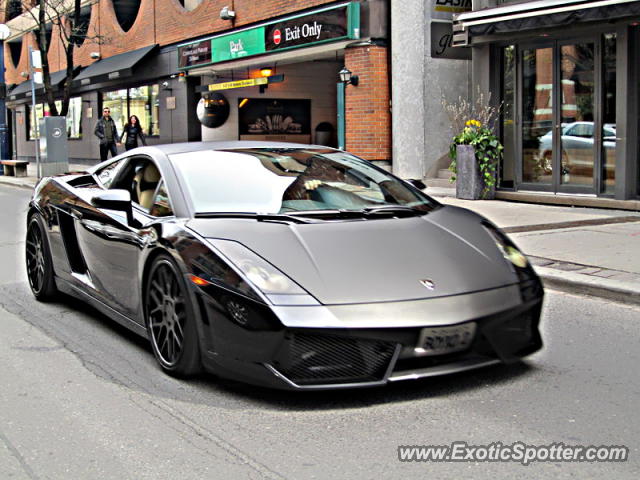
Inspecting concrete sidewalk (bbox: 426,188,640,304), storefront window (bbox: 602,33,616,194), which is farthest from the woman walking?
storefront window (bbox: 602,33,616,194)

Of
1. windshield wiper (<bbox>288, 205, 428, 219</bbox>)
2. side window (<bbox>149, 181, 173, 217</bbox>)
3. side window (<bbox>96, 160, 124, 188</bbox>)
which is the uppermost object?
side window (<bbox>96, 160, 124, 188</bbox>)

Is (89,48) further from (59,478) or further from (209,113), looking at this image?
(59,478)

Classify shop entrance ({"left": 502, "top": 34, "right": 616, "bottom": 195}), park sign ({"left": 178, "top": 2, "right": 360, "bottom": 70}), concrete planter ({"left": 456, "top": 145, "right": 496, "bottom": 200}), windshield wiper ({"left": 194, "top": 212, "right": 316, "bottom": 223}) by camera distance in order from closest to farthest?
windshield wiper ({"left": 194, "top": 212, "right": 316, "bottom": 223}) → shop entrance ({"left": 502, "top": 34, "right": 616, "bottom": 195}) → concrete planter ({"left": 456, "top": 145, "right": 496, "bottom": 200}) → park sign ({"left": 178, "top": 2, "right": 360, "bottom": 70})

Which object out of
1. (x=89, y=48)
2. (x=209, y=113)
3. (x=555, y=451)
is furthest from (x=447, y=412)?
(x=89, y=48)

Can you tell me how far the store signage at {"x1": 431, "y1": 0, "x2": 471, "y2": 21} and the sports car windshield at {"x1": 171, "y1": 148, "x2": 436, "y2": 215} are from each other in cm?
1237

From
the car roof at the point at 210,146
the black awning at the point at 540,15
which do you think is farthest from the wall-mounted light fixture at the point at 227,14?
the car roof at the point at 210,146

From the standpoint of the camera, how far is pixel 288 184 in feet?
16.8

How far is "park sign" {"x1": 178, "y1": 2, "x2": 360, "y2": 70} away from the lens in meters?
18.4

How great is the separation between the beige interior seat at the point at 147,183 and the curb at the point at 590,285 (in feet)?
12.5

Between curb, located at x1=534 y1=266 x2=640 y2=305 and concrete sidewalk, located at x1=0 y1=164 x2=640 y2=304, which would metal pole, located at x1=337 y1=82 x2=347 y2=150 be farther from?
curb, located at x1=534 y1=266 x2=640 y2=305

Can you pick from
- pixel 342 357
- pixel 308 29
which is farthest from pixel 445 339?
pixel 308 29

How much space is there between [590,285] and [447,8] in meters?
11.6

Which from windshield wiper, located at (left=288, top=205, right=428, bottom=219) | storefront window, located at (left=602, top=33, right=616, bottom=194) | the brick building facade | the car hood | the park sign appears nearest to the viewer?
the car hood

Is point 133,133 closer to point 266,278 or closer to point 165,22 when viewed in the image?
point 165,22
